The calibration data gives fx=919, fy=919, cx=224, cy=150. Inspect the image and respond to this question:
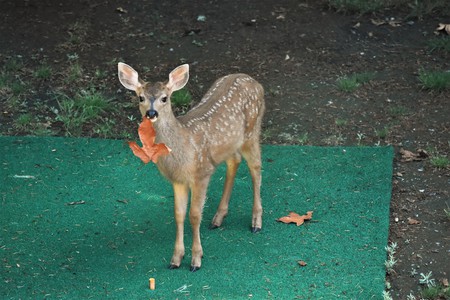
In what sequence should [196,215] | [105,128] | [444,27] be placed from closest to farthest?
[196,215], [105,128], [444,27]

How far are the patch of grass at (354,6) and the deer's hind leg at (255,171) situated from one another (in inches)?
174

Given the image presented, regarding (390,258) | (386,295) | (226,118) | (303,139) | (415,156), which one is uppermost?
(226,118)

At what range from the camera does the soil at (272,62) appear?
9281 mm

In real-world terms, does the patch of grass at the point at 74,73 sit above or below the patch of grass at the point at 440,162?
below

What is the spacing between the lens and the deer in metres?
6.72

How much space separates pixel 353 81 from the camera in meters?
10.1

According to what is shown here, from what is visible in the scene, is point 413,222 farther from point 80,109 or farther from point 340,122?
point 80,109

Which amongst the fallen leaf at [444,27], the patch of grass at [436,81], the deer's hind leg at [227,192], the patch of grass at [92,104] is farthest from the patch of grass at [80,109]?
the fallen leaf at [444,27]

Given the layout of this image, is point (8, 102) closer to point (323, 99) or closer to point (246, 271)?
point (323, 99)

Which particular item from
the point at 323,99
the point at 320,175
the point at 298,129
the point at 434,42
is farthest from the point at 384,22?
the point at 320,175

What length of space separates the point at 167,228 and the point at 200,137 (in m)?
1.00

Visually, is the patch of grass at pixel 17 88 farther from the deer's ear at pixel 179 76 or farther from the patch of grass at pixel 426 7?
the patch of grass at pixel 426 7

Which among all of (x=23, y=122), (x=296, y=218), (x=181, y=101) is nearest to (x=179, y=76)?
(x=296, y=218)

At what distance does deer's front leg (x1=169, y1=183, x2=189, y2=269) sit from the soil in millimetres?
1913
